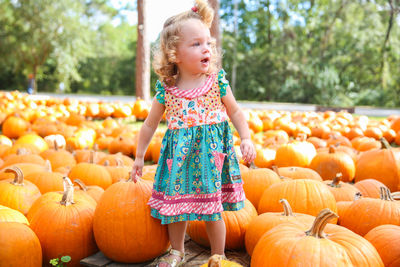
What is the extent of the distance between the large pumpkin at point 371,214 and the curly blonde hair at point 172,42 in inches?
52.9

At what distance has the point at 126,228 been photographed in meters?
2.27

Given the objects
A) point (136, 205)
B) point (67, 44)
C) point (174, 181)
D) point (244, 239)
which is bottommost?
point (244, 239)

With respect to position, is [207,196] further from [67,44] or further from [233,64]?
[67,44]

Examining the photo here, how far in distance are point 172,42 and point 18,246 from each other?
1.46 metres

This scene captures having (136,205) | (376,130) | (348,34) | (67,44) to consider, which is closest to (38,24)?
(67,44)

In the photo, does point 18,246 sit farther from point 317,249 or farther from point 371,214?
point 371,214

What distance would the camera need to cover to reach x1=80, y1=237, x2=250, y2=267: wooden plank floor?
2.29m

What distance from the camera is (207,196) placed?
2.16m

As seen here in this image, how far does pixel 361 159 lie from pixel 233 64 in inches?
876

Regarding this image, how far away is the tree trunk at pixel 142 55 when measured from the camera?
33.9 ft

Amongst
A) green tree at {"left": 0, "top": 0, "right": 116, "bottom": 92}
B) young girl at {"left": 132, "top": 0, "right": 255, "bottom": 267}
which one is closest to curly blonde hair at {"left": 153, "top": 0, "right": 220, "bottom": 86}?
young girl at {"left": 132, "top": 0, "right": 255, "bottom": 267}

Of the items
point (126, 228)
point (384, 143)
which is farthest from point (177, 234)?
point (384, 143)

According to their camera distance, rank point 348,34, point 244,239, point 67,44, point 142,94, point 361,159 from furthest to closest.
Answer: point 67,44, point 348,34, point 142,94, point 361,159, point 244,239

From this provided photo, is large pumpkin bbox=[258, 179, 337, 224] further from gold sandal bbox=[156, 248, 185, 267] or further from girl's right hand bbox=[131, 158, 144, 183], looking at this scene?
girl's right hand bbox=[131, 158, 144, 183]
